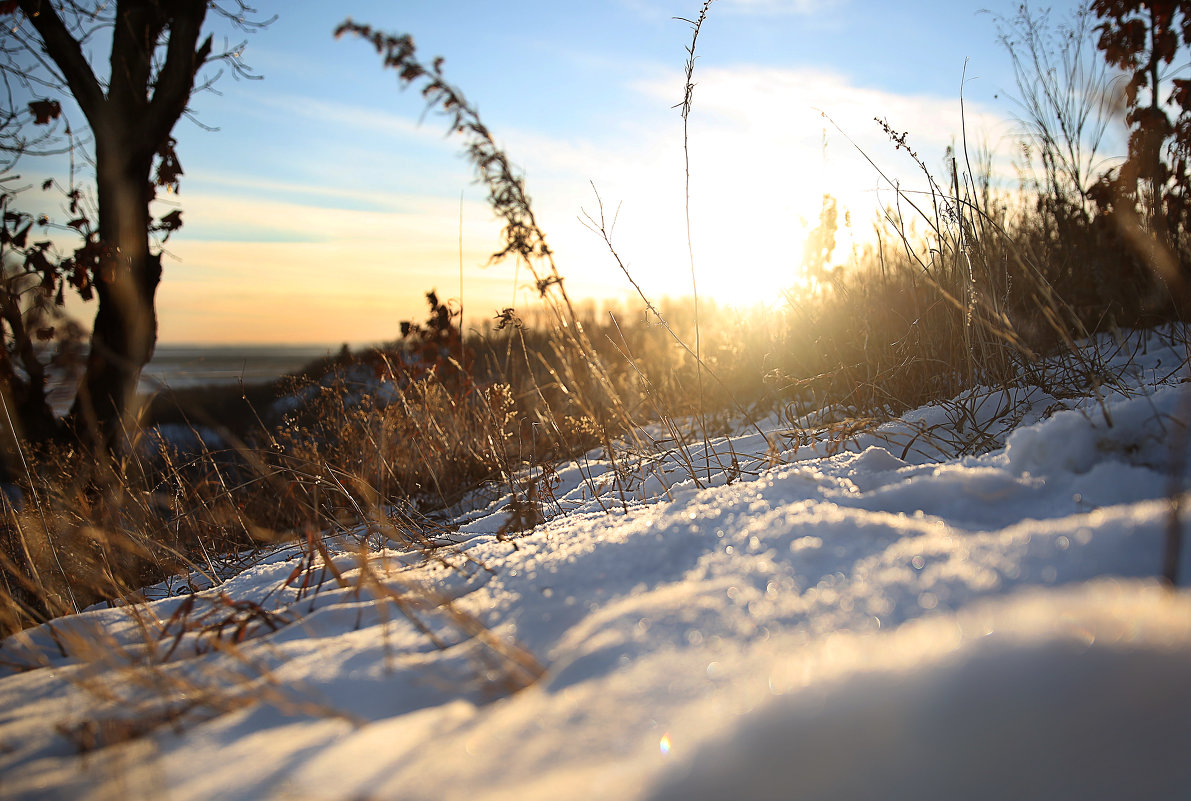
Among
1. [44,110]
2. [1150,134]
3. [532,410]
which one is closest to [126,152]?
[44,110]

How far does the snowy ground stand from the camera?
591 millimetres

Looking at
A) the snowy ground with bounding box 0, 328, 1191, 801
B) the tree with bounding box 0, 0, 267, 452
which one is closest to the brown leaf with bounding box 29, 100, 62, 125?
the tree with bounding box 0, 0, 267, 452

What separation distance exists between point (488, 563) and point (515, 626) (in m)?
0.33

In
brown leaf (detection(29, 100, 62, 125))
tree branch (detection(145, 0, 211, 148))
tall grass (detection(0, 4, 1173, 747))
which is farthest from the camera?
tree branch (detection(145, 0, 211, 148))

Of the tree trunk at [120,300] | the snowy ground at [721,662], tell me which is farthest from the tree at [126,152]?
the snowy ground at [721,662]

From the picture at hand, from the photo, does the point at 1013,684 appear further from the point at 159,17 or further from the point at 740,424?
the point at 159,17

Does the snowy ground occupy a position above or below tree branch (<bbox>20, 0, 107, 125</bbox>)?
below

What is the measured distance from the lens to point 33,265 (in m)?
4.38

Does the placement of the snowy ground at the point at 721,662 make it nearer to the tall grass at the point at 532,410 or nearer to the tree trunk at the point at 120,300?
the tall grass at the point at 532,410

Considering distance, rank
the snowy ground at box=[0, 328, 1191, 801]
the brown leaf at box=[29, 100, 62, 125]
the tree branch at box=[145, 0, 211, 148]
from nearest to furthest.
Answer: the snowy ground at box=[0, 328, 1191, 801] < the brown leaf at box=[29, 100, 62, 125] < the tree branch at box=[145, 0, 211, 148]

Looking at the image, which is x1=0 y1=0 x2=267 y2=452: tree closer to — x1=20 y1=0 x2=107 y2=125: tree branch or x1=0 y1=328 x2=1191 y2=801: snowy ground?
x1=20 y1=0 x2=107 y2=125: tree branch

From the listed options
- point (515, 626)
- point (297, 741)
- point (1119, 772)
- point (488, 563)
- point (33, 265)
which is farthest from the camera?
point (33, 265)

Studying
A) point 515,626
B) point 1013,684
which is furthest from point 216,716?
point 1013,684

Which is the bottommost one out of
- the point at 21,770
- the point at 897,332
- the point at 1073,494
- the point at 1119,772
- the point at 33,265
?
the point at 21,770
